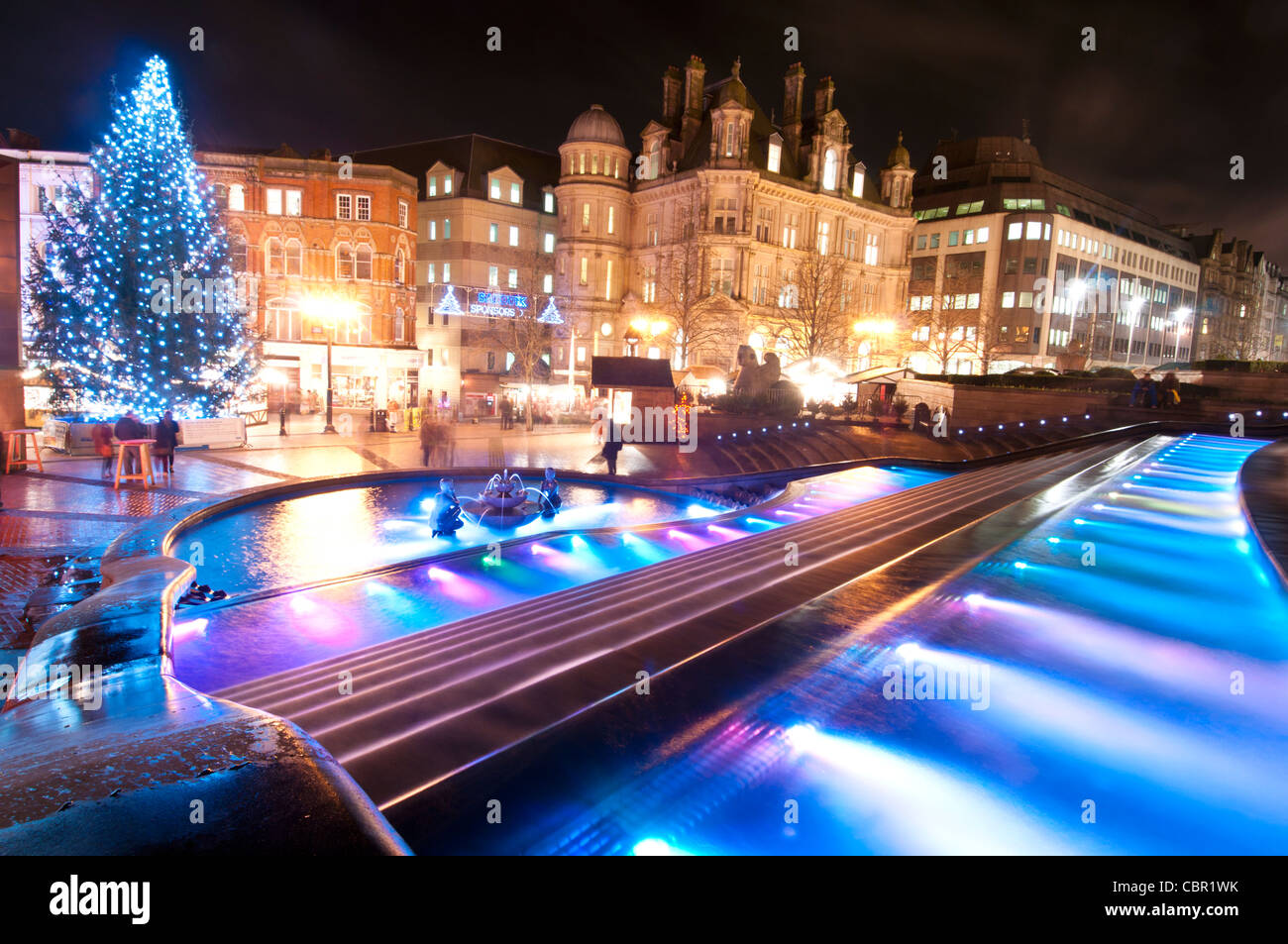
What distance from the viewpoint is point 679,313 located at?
4481 centimetres

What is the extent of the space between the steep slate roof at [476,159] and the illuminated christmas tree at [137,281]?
101ft

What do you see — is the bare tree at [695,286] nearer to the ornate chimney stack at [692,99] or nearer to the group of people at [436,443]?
the ornate chimney stack at [692,99]

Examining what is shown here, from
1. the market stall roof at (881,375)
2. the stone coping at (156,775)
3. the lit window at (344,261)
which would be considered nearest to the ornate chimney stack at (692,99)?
the lit window at (344,261)

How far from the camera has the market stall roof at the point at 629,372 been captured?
1012 inches

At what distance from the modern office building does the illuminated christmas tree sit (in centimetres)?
4902

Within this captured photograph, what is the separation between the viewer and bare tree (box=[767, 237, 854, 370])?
43.8 metres

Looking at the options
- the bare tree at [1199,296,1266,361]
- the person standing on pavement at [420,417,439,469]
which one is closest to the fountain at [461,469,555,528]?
the person standing on pavement at [420,417,439,469]

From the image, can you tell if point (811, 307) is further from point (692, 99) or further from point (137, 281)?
point (137, 281)

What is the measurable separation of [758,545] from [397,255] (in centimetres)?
4211

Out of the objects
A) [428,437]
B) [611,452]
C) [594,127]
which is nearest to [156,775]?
[611,452]

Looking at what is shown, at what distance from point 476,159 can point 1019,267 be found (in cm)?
4741

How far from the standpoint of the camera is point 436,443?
21.1 meters

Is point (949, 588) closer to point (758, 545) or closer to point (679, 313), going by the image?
point (758, 545)
